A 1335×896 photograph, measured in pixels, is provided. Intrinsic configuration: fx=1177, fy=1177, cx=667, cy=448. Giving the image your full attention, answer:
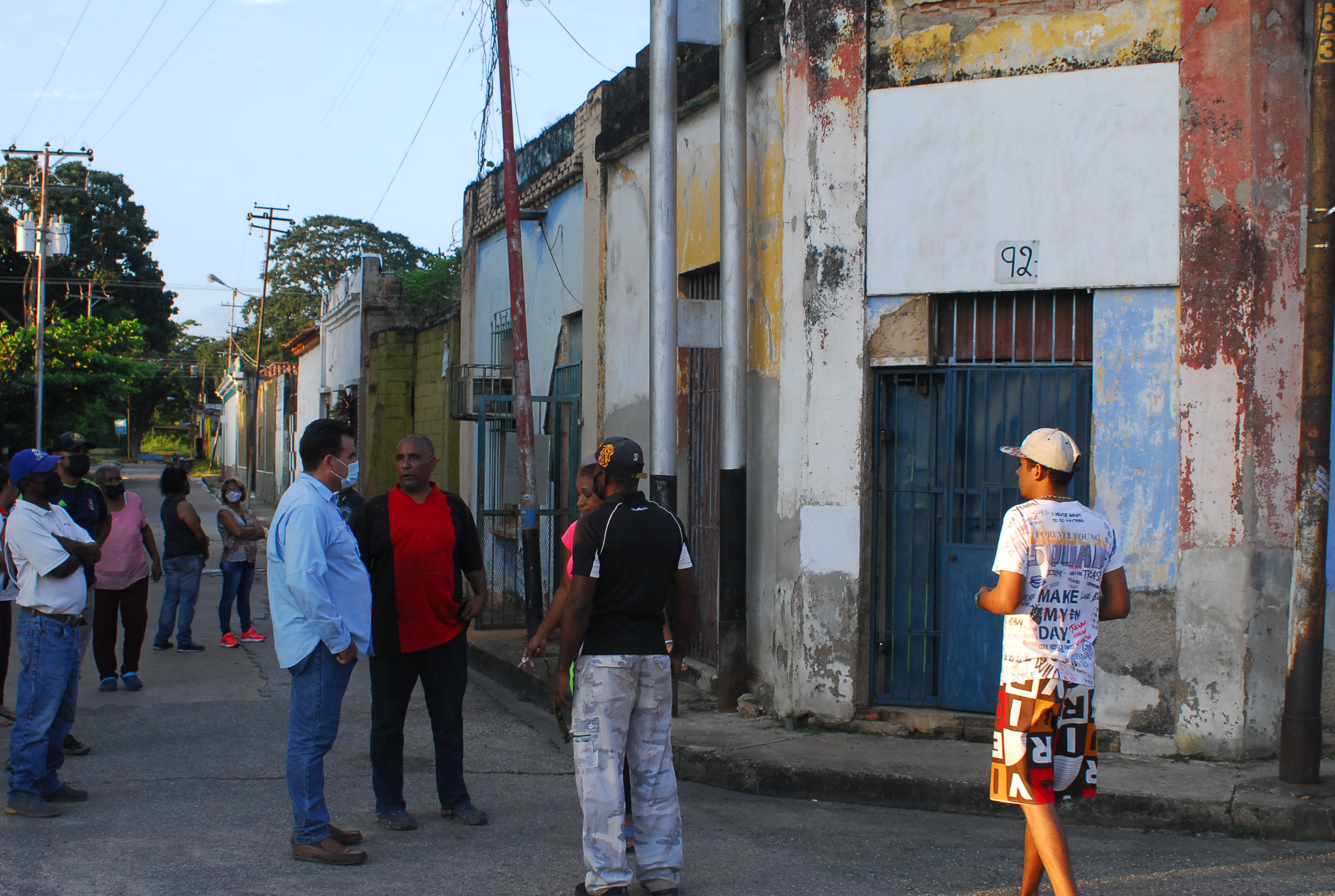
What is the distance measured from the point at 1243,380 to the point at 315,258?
56.5 metres

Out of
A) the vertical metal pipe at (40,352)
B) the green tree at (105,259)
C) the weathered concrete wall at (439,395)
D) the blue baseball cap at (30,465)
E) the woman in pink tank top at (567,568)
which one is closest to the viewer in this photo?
the woman in pink tank top at (567,568)

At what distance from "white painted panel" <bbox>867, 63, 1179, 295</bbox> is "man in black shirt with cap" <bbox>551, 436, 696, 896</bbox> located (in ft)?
10.5

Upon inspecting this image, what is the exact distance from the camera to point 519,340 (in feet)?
34.3

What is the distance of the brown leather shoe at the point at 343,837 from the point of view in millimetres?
4711

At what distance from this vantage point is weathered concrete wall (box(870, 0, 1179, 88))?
21.1 ft

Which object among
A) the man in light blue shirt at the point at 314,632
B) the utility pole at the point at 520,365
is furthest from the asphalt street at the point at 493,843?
the utility pole at the point at 520,365

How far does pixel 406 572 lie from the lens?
17.1 ft

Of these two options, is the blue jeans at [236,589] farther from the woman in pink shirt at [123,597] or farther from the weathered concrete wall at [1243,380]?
the weathered concrete wall at [1243,380]

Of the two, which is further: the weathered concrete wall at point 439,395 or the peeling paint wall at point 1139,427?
the weathered concrete wall at point 439,395

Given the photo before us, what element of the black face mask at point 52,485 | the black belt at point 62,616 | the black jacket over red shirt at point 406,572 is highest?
the black face mask at point 52,485

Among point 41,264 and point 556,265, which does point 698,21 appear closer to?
point 556,265

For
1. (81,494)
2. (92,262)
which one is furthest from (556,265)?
(92,262)

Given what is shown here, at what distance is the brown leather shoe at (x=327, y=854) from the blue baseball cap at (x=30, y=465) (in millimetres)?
2391

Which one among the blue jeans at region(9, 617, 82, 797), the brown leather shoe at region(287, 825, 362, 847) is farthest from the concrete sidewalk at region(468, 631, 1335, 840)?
the blue jeans at region(9, 617, 82, 797)
